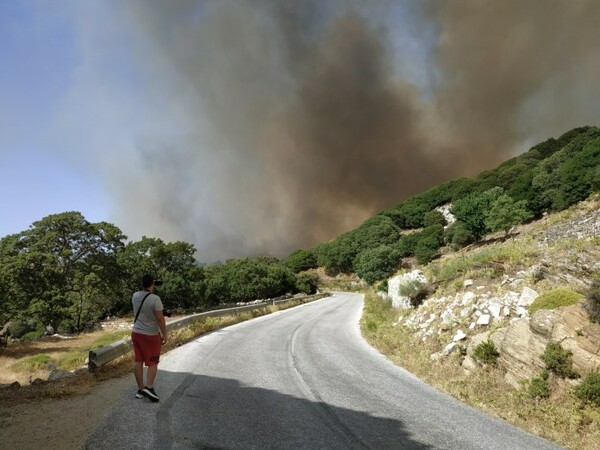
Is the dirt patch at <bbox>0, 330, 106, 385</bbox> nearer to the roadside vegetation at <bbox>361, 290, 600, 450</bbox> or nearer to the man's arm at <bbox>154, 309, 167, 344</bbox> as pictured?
the man's arm at <bbox>154, 309, 167, 344</bbox>

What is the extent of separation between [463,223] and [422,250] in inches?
590

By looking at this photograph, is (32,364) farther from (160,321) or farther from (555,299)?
(555,299)

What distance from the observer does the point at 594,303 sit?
28.5ft

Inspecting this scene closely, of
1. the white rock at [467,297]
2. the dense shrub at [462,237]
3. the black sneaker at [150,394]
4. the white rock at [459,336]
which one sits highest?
the dense shrub at [462,237]

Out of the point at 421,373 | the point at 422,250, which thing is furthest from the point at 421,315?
the point at 422,250

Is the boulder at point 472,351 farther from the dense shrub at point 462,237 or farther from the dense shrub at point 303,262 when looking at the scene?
the dense shrub at point 303,262

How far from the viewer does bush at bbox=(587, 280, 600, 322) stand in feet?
28.0

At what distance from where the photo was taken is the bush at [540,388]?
8.18 m

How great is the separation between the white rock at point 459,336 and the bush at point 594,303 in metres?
3.99

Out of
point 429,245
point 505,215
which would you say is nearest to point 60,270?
point 505,215

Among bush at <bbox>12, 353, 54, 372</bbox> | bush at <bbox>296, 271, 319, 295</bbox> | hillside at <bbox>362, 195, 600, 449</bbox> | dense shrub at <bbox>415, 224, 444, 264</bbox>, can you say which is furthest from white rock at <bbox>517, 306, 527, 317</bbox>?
bush at <bbox>296, 271, 319, 295</bbox>

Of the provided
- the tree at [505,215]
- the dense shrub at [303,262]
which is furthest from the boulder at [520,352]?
the dense shrub at [303,262]

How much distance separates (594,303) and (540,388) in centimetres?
246

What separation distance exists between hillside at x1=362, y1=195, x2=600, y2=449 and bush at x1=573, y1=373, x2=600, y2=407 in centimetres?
4
